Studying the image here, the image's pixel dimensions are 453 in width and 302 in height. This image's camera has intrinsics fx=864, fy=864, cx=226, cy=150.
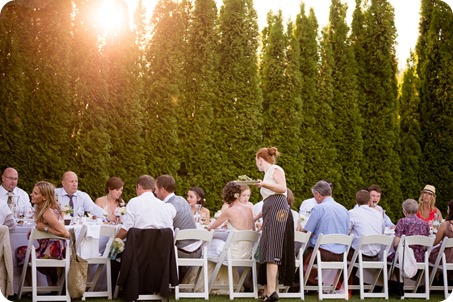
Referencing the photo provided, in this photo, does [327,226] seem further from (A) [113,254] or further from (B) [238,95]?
(B) [238,95]

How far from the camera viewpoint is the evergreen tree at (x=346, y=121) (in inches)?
617

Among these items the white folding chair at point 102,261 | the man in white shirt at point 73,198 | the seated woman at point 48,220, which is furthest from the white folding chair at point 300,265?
the man in white shirt at point 73,198

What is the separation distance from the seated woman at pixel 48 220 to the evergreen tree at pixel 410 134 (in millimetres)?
9189

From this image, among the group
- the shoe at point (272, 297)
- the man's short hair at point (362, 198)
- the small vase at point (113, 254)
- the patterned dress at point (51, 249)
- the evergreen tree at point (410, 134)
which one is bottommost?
the shoe at point (272, 297)

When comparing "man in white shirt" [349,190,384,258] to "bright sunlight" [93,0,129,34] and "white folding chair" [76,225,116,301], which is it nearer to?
"white folding chair" [76,225,116,301]

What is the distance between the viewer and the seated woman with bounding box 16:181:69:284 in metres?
8.34

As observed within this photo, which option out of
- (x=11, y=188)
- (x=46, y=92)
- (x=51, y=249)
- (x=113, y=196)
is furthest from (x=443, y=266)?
(x=46, y=92)

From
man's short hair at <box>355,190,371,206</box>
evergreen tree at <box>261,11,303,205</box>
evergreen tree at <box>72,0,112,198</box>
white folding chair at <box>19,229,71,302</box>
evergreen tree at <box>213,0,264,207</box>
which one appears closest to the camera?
white folding chair at <box>19,229,71,302</box>

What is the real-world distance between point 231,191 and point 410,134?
7.74 m

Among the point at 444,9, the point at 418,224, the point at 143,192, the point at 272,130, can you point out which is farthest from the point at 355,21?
the point at 143,192

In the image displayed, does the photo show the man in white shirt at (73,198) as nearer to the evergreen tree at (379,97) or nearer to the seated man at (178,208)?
the seated man at (178,208)

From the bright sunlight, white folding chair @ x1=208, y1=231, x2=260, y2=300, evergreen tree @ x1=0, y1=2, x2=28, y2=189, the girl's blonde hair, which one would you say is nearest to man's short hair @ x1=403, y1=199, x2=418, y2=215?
white folding chair @ x1=208, y1=231, x2=260, y2=300

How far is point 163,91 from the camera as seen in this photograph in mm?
13867

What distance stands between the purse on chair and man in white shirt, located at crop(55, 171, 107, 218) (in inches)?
91.7
